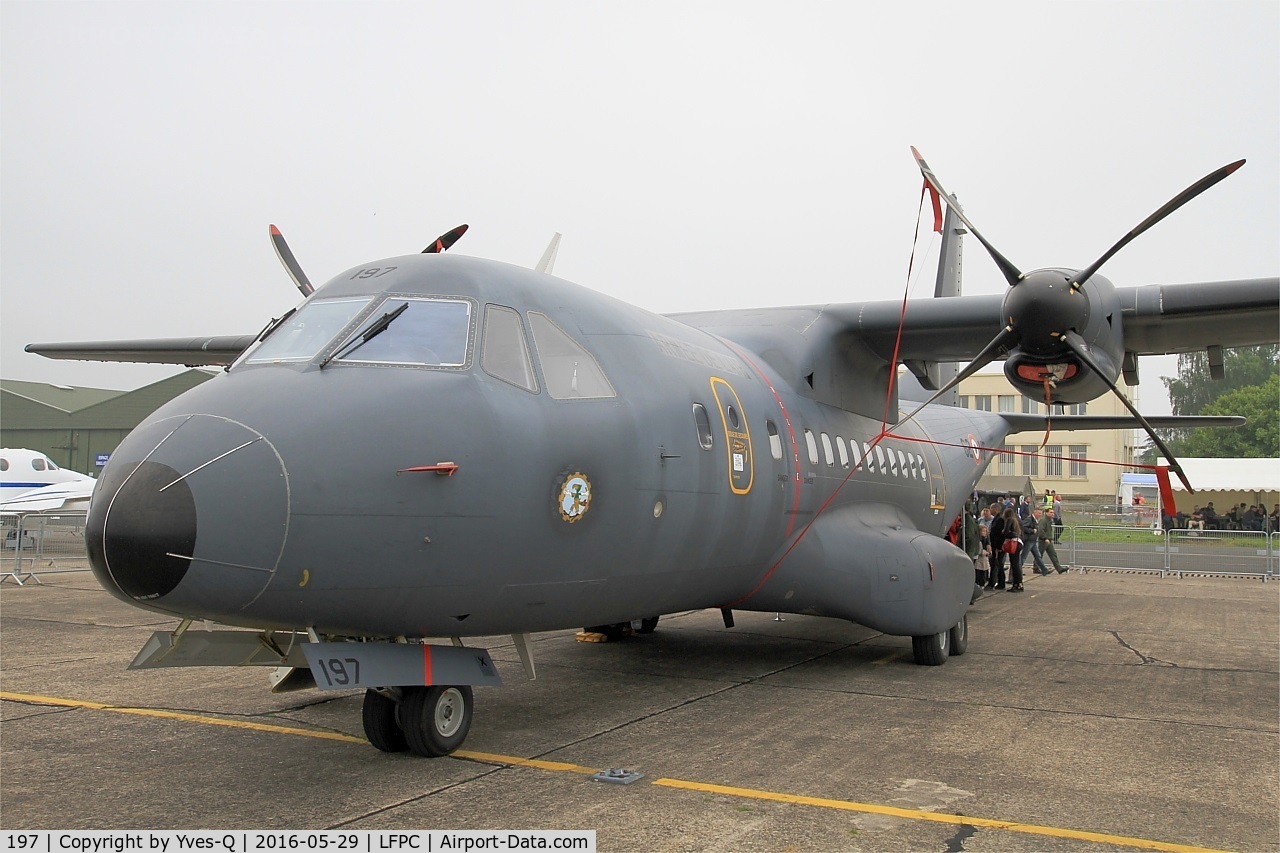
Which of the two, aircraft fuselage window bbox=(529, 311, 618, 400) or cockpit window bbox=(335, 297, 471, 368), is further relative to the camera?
aircraft fuselage window bbox=(529, 311, 618, 400)

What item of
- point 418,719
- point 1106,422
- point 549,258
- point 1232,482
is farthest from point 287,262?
point 1232,482

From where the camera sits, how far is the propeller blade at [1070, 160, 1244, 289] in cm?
823

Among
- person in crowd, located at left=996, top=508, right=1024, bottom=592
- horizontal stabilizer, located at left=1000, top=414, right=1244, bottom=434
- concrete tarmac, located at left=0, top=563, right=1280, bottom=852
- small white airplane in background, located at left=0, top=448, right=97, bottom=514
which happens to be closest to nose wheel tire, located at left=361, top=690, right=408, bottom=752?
concrete tarmac, located at left=0, top=563, right=1280, bottom=852

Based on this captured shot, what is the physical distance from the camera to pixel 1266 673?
986cm

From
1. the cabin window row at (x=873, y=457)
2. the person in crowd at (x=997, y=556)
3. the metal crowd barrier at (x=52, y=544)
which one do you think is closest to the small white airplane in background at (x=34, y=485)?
the metal crowd barrier at (x=52, y=544)

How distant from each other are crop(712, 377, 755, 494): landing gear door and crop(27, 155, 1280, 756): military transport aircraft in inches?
1.5

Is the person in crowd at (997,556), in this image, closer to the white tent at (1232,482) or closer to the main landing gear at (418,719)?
the main landing gear at (418,719)

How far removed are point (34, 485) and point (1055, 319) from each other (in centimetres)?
2863

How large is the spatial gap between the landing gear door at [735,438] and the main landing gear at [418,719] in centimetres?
273

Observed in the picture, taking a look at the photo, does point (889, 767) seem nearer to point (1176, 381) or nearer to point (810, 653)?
point (810, 653)

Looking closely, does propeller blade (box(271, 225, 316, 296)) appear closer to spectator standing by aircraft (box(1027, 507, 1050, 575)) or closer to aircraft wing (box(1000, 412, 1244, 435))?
aircraft wing (box(1000, 412, 1244, 435))

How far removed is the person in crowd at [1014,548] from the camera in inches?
752

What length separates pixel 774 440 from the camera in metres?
8.74

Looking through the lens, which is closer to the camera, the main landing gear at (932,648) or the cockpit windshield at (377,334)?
the cockpit windshield at (377,334)
